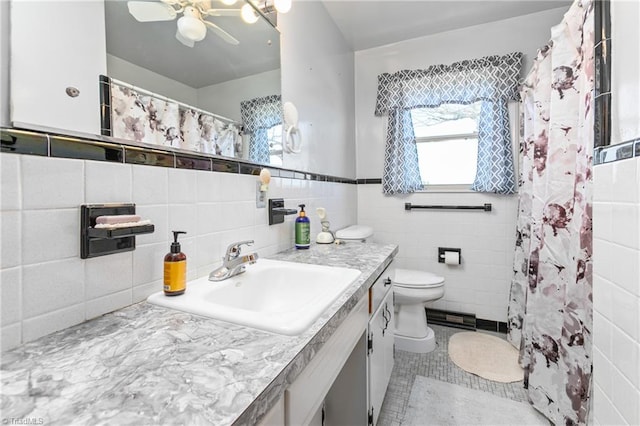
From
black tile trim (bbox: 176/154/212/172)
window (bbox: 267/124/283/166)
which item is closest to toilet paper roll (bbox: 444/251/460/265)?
window (bbox: 267/124/283/166)

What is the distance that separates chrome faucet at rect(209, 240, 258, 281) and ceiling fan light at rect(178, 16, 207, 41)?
2.34ft

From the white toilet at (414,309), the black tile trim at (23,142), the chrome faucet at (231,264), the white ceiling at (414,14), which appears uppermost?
the white ceiling at (414,14)

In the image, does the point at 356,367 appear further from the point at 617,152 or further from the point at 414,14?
the point at 414,14

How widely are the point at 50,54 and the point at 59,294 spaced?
0.49 m

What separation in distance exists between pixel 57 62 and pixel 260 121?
0.75 metres

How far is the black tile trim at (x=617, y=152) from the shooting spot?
0.61 metres

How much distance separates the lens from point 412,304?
1958 mm

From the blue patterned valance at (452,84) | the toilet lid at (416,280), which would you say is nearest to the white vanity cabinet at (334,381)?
the toilet lid at (416,280)

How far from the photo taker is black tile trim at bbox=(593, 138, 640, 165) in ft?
2.01

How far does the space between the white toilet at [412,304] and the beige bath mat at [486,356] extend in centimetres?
19

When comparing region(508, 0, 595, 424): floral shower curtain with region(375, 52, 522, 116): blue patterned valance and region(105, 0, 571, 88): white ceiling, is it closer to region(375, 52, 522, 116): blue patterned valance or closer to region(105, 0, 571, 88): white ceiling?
region(375, 52, 522, 116): blue patterned valance

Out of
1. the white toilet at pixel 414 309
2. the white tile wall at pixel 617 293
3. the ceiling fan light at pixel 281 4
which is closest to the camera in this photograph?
the white tile wall at pixel 617 293

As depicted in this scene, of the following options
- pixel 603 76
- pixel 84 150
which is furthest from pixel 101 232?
pixel 603 76

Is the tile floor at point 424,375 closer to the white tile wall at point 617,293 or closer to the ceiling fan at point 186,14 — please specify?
the white tile wall at point 617,293
